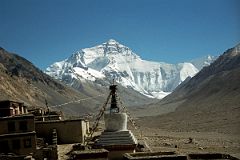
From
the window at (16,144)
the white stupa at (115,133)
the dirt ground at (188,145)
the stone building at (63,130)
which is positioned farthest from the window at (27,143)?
the white stupa at (115,133)

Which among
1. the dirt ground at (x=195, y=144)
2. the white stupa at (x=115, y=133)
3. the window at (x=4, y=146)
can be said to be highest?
the white stupa at (x=115, y=133)

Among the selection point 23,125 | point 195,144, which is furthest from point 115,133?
point 195,144

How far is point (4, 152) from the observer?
3547cm

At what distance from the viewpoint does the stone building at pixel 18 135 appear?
35.6 m

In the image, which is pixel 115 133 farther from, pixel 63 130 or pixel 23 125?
pixel 63 130

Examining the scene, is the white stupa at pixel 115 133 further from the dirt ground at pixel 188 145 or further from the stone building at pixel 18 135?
the stone building at pixel 18 135

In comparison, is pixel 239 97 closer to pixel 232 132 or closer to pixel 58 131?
pixel 232 132

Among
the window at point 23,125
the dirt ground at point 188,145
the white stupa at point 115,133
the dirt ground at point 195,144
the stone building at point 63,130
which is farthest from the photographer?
the dirt ground at point 195,144

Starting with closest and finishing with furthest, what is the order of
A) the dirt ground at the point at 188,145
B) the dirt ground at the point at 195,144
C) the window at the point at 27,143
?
the window at the point at 27,143
the dirt ground at the point at 188,145
the dirt ground at the point at 195,144

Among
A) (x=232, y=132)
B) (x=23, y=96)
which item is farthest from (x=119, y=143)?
(x=23, y=96)

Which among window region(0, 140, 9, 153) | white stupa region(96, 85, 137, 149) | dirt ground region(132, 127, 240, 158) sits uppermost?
white stupa region(96, 85, 137, 149)

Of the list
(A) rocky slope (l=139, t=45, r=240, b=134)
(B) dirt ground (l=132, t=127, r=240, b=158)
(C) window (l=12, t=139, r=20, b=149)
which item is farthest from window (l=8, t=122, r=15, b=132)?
(A) rocky slope (l=139, t=45, r=240, b=134)

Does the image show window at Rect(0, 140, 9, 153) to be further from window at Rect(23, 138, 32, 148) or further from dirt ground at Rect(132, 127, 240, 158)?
dirt ground at Rect(132, 127, 240, 158)

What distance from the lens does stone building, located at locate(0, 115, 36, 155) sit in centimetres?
3562
